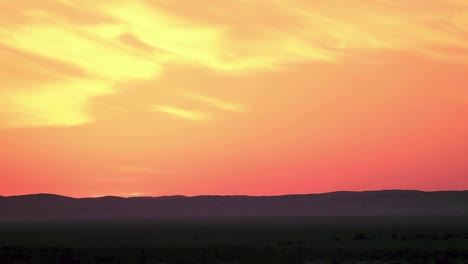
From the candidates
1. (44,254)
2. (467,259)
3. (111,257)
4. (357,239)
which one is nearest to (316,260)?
(467,259)

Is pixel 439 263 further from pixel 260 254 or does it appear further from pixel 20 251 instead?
pixel 20 251

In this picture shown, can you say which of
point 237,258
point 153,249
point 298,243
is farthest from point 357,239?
point 237,258

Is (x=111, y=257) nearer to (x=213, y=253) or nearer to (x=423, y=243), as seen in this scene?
(x=213, y=253)

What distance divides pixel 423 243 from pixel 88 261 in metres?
27.1

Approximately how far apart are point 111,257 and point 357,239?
26.3m

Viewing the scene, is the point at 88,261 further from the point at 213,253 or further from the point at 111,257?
the point at 213,253

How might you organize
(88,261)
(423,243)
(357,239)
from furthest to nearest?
(357,239) → (423,243) → (88,261)

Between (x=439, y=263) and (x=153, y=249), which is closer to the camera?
(x=439, y=263)

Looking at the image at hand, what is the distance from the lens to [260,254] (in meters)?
57.6

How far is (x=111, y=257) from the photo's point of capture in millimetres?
57312

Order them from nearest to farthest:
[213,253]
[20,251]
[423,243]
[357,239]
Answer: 1. [213,253]
2. [20,251]
3. [423,243]
4. [357,239]

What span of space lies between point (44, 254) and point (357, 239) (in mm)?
27366

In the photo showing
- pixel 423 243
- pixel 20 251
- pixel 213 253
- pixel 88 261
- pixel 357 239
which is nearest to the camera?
pixel 88 261

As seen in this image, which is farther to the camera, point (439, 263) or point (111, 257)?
point (111, 257)
